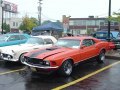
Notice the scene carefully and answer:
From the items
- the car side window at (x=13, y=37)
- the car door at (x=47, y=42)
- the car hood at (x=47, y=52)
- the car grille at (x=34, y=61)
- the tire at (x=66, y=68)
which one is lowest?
the tire at (x=66, y=68)

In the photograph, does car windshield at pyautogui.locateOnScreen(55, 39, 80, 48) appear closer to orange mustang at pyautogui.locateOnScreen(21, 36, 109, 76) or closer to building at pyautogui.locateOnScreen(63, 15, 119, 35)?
orange mustang at pyautogui.locateOnScreen(21, 36, 109, 76)

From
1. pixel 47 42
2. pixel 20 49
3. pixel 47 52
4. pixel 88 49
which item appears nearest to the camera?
pixel 47 52

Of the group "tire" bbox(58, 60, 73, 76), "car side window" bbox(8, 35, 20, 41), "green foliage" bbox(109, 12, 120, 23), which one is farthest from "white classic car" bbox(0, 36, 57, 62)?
"green foliage" bbox(109, 12, 120, 23)

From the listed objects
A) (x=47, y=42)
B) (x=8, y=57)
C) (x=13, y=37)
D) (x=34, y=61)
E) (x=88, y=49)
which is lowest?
(x=8, y=57)

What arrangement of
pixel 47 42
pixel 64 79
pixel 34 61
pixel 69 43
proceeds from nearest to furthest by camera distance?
pixel 64 79
pixel 34 61
pixel 69 43
pixel 47 42

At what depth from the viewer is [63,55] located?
950cm

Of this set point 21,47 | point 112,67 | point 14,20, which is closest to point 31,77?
point 21,47

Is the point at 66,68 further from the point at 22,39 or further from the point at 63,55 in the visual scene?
the point at 22,39

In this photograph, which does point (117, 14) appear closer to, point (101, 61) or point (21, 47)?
point (101, 61)

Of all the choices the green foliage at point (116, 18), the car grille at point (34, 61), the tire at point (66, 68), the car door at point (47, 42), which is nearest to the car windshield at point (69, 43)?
the tire at point (66, 68)

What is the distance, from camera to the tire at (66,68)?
943 centimetres

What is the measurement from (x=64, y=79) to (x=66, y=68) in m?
0.59

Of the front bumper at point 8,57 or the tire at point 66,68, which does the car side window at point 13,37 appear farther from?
the tire at point 66,68

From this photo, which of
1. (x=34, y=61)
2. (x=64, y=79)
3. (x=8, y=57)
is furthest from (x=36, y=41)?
(x=64, y=79)
